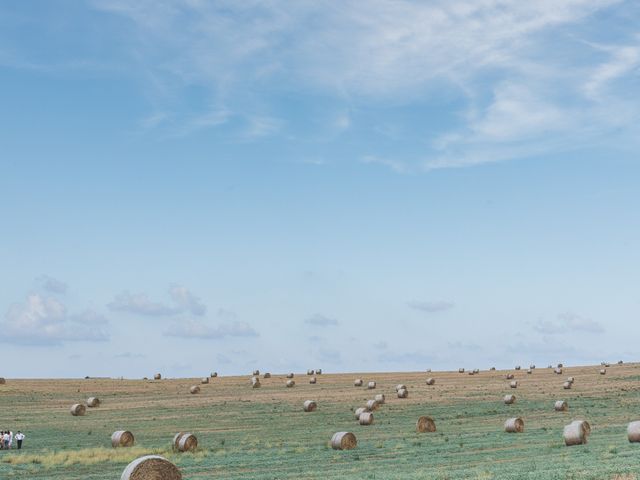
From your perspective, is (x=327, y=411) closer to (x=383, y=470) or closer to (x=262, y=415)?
(x=262, y=415)

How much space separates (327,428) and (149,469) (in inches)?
979

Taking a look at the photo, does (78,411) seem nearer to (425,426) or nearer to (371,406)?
(371,406)

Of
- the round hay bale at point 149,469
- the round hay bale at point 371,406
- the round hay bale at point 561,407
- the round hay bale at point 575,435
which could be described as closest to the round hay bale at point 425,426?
the round hay bale at point 575,435

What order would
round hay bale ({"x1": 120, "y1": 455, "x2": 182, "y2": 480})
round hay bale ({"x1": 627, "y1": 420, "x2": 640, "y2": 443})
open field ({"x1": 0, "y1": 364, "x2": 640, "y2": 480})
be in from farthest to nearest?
round hay bale ({"x1": 627, "y1": 420, "x2": 640, "y2": 443}), open field ({"x1": 0, "y1": 364, "x2": 640, "y2": 480}), round hay bale ({"x1": 120, "y1": 455, "x2": 182, "y2": 480})

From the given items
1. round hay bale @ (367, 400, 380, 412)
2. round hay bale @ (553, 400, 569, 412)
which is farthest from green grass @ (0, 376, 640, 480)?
round hay bale @ (367, 400, 380, 412)

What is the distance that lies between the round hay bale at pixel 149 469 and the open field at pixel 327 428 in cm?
390

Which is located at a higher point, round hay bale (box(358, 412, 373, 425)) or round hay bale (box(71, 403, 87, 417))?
round hay bale (box(71, 403, 87, 417))

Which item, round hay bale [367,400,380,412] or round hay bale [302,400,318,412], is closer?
round hay bale [367,400,380,412]

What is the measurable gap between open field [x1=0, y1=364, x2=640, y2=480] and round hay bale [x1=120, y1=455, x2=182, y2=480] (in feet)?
12.8

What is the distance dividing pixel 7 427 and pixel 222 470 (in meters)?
30.9

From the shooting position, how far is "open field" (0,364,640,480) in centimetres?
2933

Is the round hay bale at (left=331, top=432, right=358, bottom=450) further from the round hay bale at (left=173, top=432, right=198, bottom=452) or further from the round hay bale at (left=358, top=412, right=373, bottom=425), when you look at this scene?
the round hay bale at (left=358, top=412, right=373, bottom=425)

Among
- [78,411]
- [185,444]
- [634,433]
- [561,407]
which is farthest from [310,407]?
[634,433]

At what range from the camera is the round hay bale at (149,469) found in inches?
968
